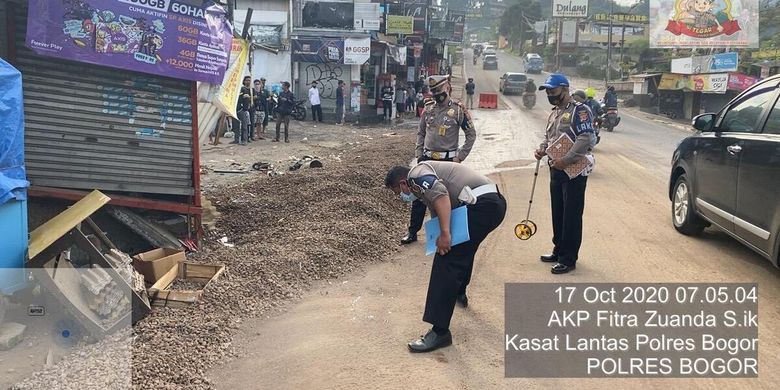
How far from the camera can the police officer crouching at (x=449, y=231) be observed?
12.7ft

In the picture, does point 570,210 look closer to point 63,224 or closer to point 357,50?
point 63,224

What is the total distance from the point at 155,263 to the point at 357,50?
2059cm

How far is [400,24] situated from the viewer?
30.0 meters

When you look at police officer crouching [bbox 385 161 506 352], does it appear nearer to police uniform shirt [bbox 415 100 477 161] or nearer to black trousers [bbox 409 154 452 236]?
police uniform shirt [bbox 415 100 477 161]

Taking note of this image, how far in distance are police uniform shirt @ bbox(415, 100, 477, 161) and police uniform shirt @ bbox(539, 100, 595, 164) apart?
3.55 ft

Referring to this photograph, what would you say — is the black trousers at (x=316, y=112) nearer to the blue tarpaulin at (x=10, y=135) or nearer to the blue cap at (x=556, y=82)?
the blue cap at (x=556, y=82)

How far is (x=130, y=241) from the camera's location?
21.0ft

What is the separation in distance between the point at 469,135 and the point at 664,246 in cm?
232

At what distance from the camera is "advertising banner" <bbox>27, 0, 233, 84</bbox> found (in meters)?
5.55

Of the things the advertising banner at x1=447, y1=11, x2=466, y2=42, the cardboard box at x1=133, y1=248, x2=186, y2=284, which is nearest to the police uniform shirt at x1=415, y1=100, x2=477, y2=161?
the cardboard box at x1=133, y1=248, x2=186, y2=284

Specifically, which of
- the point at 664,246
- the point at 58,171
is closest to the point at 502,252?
the point at 664,246

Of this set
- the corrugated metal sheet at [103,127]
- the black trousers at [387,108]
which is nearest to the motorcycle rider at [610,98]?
the black trousers at [387,108]

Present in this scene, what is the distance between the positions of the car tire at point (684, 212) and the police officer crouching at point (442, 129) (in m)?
2.46

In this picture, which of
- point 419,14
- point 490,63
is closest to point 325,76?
point 419,14
